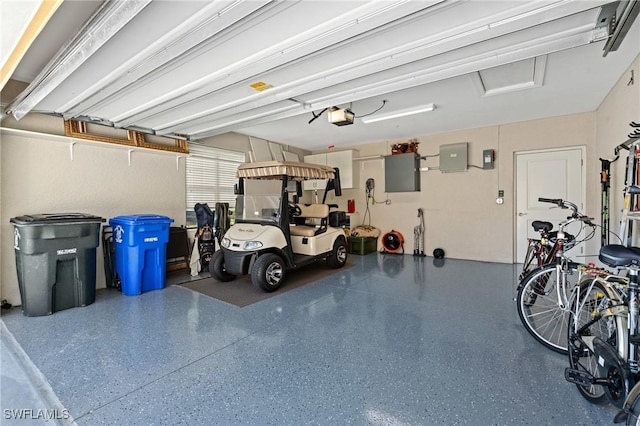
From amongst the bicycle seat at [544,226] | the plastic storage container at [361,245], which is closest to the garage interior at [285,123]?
the bicycle seat at [544,226]

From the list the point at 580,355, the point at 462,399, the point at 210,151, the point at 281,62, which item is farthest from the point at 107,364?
the point at 210,151

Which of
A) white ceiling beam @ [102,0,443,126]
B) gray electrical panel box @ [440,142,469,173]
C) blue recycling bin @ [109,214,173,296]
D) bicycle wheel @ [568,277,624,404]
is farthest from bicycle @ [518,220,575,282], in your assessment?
blue recycling bin @ [109,214,173,296]

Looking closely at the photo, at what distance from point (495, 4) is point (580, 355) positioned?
2338 millimetres

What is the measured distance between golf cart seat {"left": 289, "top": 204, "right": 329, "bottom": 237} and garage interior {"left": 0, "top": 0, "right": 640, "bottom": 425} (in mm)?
890

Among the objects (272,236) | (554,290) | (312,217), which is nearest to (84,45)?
(272,236)

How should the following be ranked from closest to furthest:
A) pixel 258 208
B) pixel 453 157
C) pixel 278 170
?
1. pixel 278 170
2. pixel 258 208
3. pixel 453 157

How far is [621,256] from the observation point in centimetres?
151

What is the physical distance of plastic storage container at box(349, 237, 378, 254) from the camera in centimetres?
673

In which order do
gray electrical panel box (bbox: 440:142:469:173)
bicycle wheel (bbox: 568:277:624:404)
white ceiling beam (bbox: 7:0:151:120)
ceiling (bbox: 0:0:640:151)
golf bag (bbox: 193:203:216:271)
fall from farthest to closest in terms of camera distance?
gray electrical panel box (bbox: 440:142:469:173) < golf bag (bbox: 193:203:216:271) < ceiling (bbox: 0:0:640:151) < white ceiling beam (bbox: 7:0:151:120) < bicycle wheel (bbox: 568:277:624:404)

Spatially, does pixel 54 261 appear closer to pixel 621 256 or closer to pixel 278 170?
pixel 278 170

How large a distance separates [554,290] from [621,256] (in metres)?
1.06

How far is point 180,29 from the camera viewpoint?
202 cm

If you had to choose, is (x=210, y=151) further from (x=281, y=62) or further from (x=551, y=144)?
(x=551, y=144)

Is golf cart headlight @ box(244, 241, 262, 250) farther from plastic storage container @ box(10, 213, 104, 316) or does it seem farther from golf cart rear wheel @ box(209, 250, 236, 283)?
plastic storage container @ box(10, 213, 104, 316)
